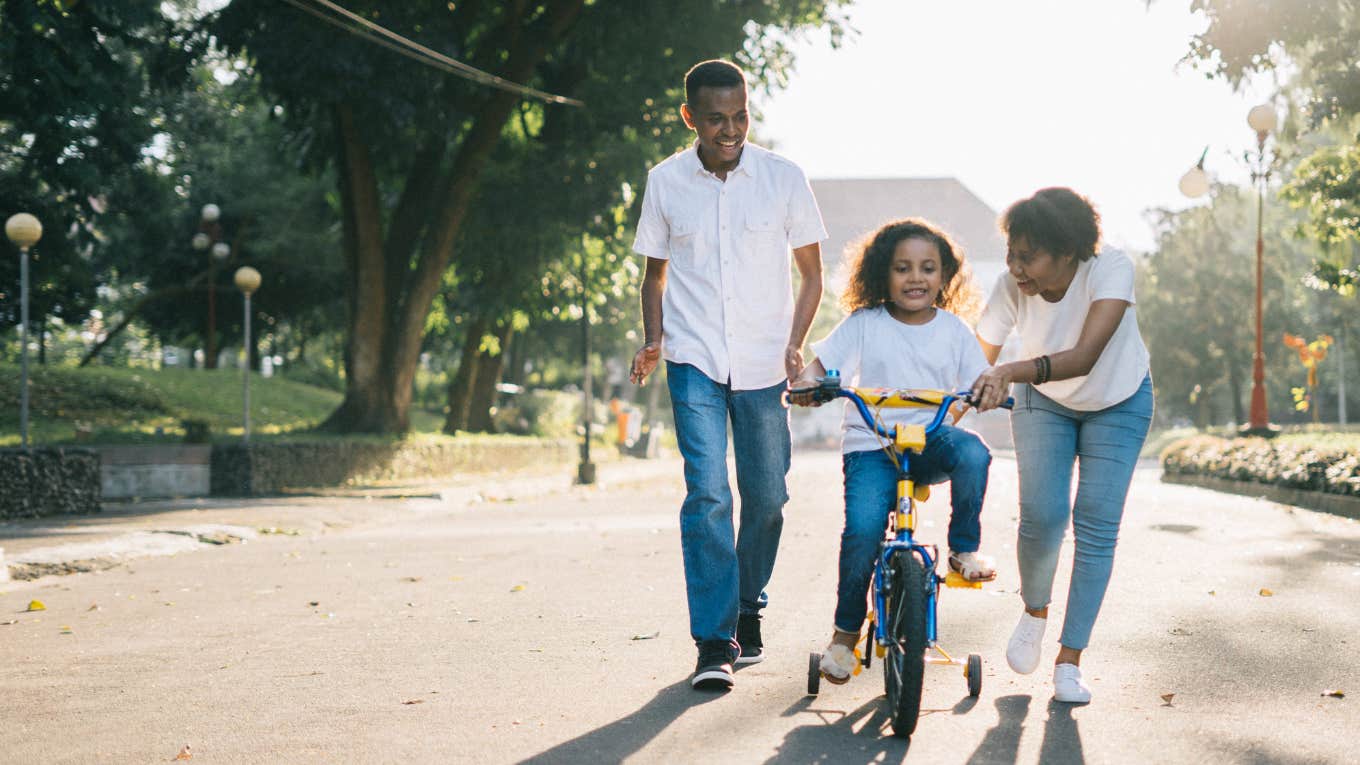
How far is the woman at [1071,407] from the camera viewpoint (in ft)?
15.8

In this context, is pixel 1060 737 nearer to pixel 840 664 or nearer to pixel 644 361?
pixel 840 664

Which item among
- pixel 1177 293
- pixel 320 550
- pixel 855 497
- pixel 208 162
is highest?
pixel 208 162

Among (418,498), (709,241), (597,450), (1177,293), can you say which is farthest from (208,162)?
(709,241)

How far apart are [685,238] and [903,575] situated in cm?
172

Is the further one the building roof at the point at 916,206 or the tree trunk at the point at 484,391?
the building roof at the point at 916,206

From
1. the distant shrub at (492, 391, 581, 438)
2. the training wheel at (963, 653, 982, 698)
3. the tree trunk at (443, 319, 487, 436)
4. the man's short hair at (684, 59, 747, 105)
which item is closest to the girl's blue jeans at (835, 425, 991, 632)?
the training wheel at (963, 653, 982, 698)

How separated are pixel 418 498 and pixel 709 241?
13565mm

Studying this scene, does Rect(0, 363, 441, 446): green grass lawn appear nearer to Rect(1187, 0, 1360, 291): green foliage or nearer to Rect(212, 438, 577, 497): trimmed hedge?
Rect(212, 438, 577, 497): trimmed hedge

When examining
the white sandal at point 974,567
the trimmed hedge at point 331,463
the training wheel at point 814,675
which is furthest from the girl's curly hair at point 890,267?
the trimmed hedge at point 331,463

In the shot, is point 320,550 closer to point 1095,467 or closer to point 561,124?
point 1095,467

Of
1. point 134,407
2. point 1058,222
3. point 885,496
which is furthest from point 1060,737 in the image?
point 134,407

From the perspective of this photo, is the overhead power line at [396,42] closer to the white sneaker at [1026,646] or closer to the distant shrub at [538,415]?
the white sneaker at [1026,646]

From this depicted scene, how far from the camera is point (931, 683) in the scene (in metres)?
5.18

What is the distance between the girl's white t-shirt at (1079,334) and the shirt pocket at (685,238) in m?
1.08
